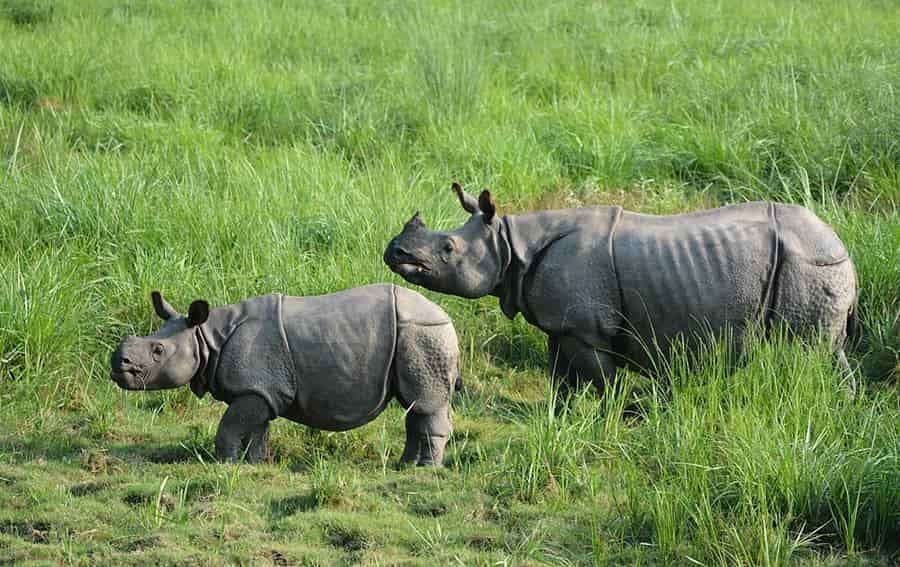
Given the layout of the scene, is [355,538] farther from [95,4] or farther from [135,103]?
[95,4]

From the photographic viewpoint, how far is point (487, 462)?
6.07 metres

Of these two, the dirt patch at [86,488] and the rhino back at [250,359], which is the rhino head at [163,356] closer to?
the rhino back at [250,359]

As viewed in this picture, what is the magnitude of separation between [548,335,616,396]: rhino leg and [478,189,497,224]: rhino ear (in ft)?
2.12

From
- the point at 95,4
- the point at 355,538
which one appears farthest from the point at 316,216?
the point at 95,4

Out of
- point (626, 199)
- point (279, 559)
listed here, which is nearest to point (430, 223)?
point (626, 199)

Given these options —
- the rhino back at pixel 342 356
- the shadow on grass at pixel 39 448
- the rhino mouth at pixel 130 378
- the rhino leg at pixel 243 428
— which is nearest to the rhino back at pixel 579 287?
the rhino back at pixel 342 356

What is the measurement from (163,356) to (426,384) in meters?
1.11

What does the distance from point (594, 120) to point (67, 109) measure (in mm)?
3898

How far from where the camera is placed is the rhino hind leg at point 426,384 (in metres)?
5.98

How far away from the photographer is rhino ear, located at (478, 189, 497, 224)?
6.46 metres

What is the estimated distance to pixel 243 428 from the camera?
5.98 meters

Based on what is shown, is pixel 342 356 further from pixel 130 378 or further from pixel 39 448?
pixel 39 448

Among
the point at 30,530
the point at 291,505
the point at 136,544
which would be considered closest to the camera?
the point at 136,544

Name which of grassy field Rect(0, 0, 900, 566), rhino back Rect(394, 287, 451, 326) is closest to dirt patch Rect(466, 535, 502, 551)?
grassy field Rect(0, 0, 900, 566)
